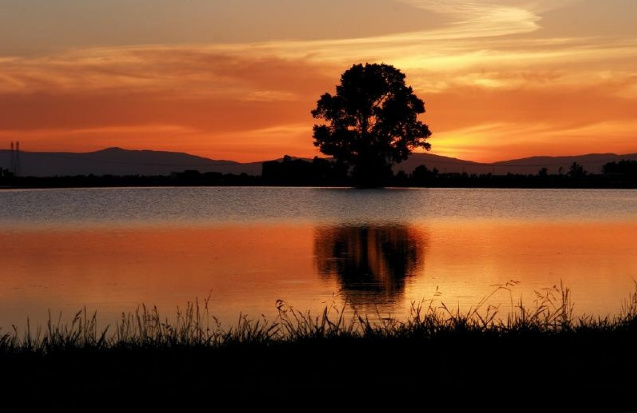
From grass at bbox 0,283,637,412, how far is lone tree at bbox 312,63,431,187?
316 feet

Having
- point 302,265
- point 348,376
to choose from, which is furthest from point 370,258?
point 348,376

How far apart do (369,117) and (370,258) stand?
8077cm

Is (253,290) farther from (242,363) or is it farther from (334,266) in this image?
(242,363)

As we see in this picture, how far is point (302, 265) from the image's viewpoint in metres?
29.6

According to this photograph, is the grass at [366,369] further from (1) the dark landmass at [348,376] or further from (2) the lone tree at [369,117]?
(2) the lone tree at [369,117]

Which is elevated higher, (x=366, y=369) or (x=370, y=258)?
(x=366, y=369)

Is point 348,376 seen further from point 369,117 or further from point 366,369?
point 369,117

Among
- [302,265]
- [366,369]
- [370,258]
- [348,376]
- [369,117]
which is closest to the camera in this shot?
[348,376]

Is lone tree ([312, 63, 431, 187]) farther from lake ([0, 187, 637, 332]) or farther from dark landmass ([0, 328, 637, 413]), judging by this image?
dark landmass ([0, 328, 637, 413])

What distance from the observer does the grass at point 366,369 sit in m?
9.07

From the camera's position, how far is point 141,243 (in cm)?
3866

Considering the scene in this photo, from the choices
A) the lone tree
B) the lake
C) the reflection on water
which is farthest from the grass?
the lone tree

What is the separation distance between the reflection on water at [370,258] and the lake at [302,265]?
0.06m

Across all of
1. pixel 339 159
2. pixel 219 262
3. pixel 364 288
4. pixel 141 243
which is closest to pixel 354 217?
pixel 141 243
